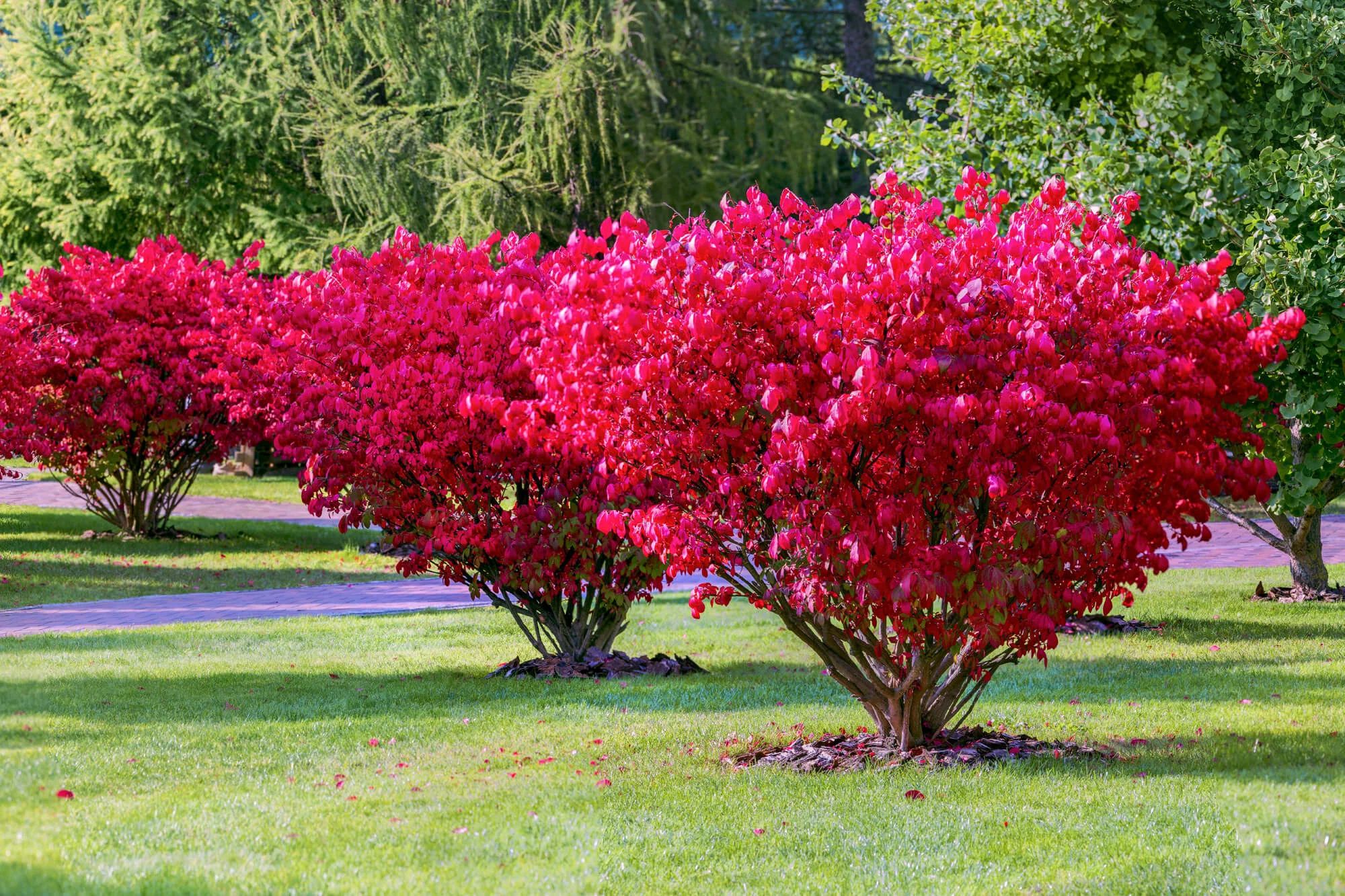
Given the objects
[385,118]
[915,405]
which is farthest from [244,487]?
[915,405]

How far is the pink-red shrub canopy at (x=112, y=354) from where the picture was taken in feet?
53.9

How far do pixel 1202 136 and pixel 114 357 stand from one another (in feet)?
39.6

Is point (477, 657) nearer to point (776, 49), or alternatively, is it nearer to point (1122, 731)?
point (1122, 731)

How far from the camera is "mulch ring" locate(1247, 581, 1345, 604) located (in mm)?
12750

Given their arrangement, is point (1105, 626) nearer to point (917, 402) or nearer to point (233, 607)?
point (917, 402)

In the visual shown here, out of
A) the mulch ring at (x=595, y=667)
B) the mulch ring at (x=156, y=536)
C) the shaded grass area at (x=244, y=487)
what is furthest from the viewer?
the shaded grass area at (x=244, y=487)

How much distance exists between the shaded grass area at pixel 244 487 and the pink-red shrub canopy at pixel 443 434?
16.5 meters

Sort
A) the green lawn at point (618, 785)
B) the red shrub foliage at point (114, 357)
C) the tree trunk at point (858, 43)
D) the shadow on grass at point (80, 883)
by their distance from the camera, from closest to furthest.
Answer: the shadow on grass at point (80, 883) < the green lawn at point (618, 785) < the red shrub foliage at point (114, 357) < the tree trunk at point (858, 43)

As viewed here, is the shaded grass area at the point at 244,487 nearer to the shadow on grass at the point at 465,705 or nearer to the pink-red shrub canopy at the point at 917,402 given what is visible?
the shadow on grass at the point at 465,705

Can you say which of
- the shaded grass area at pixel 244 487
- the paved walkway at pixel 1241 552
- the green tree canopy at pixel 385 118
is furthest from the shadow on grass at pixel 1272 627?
the shaded grass area at pixel 244 487

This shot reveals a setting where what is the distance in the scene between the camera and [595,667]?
9828 mm

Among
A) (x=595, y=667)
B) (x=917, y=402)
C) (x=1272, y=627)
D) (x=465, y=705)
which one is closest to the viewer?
(x=917, y=402)

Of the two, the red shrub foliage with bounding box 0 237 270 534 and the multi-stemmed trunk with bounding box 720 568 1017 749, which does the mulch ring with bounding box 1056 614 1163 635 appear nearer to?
the multi-stemmed trunk with bounding box 720 568 1017 749

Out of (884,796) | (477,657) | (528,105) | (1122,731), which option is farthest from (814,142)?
(884,796)
